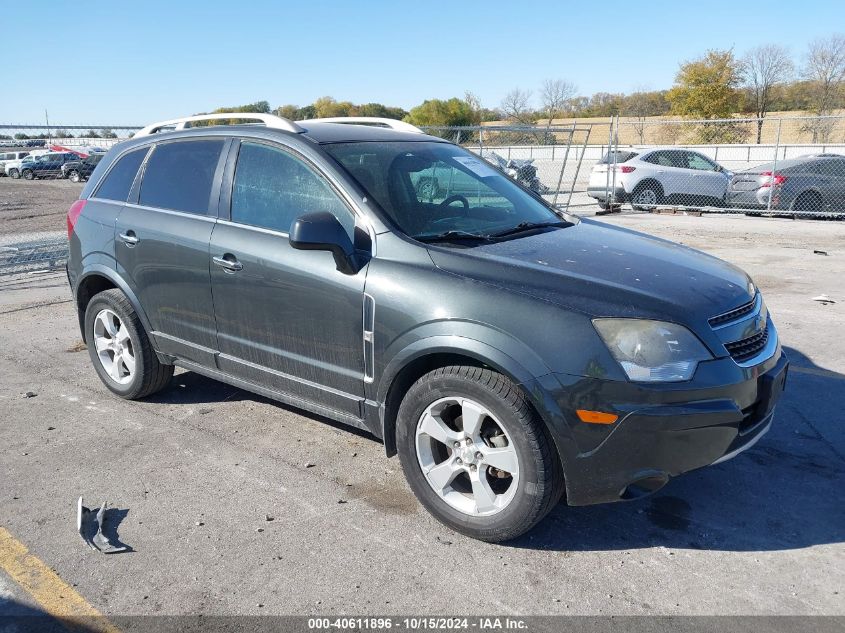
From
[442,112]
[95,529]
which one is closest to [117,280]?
[95,529]

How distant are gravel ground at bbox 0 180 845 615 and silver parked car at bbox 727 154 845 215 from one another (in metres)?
11.2

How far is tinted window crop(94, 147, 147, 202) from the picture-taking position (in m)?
4.91

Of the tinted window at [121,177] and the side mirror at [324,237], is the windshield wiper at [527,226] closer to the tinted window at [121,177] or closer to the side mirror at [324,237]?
the side mirror at [324,237]

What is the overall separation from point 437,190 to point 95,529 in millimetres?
2499

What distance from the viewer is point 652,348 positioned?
2912 millimetres

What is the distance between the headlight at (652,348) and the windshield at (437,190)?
1042 mm

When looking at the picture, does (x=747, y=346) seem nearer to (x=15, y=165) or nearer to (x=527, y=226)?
(x=527, y=226)

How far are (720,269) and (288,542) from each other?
100 inches

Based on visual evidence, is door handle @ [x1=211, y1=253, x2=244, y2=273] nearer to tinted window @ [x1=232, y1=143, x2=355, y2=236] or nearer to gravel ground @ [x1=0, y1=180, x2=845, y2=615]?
tinted window @ [x1=232, y1=143, x2=355, y2=236]

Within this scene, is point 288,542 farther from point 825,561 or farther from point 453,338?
point 825,561

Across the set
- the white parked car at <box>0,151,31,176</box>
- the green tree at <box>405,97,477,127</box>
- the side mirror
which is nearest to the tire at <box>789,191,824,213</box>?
the side mirror

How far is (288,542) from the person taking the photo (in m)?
3.27

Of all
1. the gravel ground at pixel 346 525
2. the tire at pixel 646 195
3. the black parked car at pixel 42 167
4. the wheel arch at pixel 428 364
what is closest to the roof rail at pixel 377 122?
the gravel ground at pixel 346 525

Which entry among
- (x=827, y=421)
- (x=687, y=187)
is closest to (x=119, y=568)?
(x=827, y=421)
